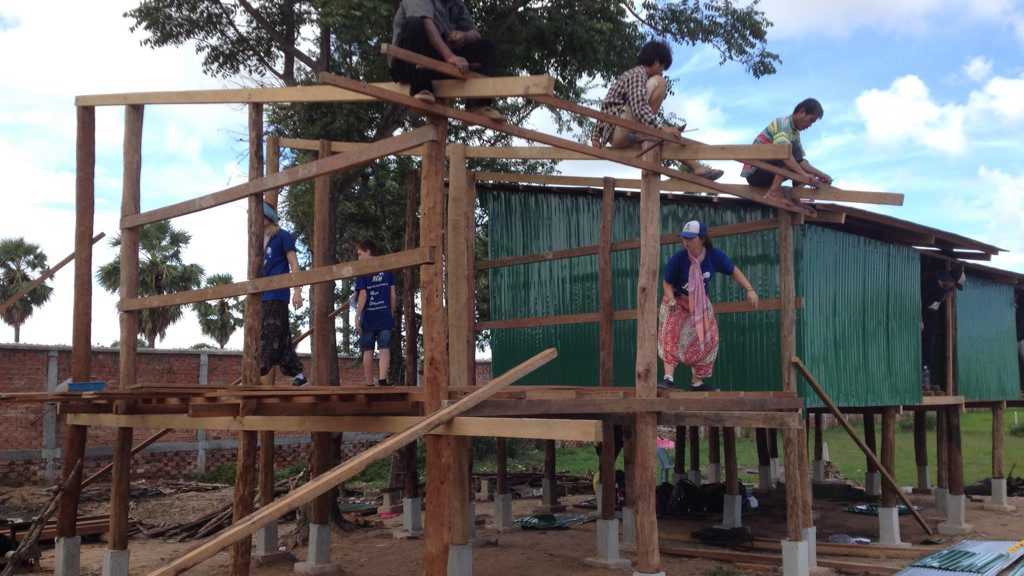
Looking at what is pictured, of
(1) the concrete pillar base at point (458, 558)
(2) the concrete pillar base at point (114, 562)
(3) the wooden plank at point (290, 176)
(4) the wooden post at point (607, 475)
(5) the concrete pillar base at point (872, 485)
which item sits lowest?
(5) the concrete pillar base at point (872, 485)

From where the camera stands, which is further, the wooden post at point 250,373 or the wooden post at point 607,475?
the wooden post at point 607,475

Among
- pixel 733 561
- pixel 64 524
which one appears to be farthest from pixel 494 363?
pixel 64 524

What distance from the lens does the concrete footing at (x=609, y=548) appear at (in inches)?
427

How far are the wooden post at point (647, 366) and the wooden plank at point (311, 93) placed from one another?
2.00 metres

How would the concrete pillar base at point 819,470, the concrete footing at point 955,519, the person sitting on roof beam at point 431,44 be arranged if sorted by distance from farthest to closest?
the concrete pillar base at point 819,470 < the concrete footing at point 955,519 < the person sitting on roof beam at point 431,44

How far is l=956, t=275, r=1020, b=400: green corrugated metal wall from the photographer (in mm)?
15148

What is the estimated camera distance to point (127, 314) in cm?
885

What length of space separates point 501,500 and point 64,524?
636 cm

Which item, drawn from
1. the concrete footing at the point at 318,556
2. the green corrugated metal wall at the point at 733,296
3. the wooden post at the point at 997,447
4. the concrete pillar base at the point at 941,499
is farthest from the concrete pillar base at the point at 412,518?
the wooden post at the point at 997,447

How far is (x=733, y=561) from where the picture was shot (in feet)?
37.6

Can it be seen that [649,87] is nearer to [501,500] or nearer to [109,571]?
[109,571]

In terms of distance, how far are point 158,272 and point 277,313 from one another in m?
18.9

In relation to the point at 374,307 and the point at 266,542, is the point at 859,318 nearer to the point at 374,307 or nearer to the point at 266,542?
the point at 374,307

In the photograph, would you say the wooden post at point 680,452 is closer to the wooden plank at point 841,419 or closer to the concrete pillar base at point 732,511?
the concrete pillar base at point 732,511
